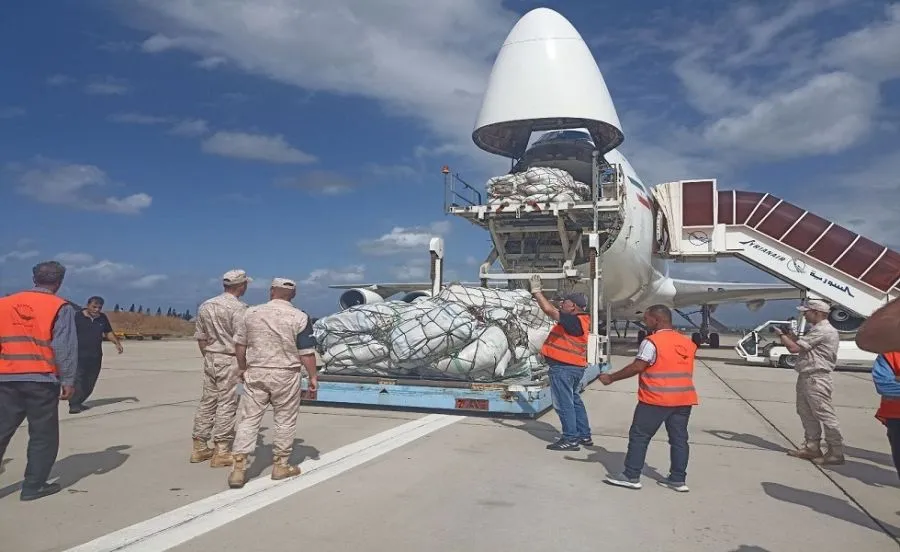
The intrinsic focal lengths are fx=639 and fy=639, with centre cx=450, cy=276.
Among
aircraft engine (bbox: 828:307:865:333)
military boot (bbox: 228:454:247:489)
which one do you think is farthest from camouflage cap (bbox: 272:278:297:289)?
aircraft engine (bbox: 828:307:865:333)

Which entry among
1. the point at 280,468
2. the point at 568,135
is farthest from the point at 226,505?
the point at 568,135

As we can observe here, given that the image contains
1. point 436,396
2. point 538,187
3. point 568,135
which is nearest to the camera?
point 436,396

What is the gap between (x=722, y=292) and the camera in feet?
77.7

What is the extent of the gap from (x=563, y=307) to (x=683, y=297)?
18487 mm

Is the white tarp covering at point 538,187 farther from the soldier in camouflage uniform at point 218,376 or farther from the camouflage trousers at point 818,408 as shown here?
the soldier in camouflage uniform at point 218,376

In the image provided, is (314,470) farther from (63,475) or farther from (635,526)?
(635,526)

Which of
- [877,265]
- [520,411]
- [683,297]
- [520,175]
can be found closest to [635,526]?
[520,411]

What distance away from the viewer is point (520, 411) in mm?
7797

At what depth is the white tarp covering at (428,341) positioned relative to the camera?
8258mm

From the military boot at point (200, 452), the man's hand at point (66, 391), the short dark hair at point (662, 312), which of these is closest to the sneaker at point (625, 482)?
the short dark hair at point (662, 312)

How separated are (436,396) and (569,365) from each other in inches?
86.8

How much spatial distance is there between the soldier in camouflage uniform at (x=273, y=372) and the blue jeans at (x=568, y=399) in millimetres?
2577

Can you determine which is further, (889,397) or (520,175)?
(520,175)

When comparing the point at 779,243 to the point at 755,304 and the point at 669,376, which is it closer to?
the point at 755,304
